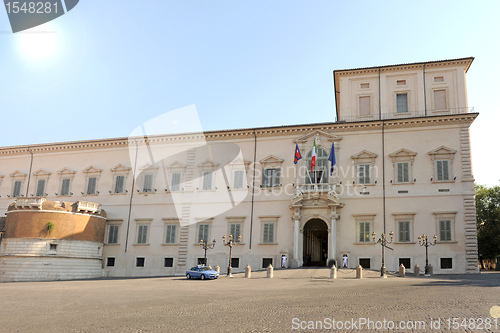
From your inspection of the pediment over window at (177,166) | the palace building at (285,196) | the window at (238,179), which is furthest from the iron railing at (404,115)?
the pediment over window at (177,166)

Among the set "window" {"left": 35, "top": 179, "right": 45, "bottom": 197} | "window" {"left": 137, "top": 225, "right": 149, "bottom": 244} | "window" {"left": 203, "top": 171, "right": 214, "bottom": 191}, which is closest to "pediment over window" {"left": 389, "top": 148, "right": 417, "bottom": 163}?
"window" {"left": 203, "top": 171, "right": 214, "bottom": 191}

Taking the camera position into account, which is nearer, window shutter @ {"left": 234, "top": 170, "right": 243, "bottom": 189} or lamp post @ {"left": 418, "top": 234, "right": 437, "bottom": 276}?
lamp post @ {"left": 418, "top": 234, "right": 437, "bottom": 276}

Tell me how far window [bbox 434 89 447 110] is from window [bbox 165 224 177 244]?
2336cm

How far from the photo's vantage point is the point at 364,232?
3369cm

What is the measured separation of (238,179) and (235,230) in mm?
4208

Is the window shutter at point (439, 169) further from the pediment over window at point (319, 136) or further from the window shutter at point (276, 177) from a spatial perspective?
the window shutter at point (276, 177)

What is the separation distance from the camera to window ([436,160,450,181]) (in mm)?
32969

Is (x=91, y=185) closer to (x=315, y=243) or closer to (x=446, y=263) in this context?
(x=315, y=243)

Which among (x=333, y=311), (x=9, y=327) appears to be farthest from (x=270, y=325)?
(x=9, y=327)

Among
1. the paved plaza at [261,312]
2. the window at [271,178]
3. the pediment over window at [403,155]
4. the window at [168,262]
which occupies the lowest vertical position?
the paved plaza at [261,312]

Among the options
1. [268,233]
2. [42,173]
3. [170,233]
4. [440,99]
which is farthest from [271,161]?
[42,173]

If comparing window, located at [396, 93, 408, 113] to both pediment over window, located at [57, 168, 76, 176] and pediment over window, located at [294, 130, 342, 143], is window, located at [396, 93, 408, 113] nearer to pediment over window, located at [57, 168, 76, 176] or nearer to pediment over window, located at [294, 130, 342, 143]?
pediment over window, located at [294, 130, 342, 143]

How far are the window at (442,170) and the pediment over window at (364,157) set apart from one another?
14.7ft

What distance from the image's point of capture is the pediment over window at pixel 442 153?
33219 mm
